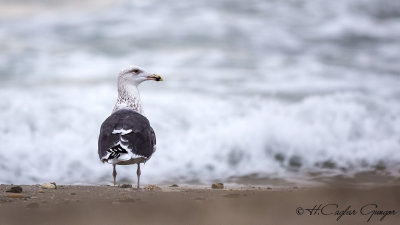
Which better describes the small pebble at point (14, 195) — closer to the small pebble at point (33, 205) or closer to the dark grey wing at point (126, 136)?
the small pebble at point (33, 205)

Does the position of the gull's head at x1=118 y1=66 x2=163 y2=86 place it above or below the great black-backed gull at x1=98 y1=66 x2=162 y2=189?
above

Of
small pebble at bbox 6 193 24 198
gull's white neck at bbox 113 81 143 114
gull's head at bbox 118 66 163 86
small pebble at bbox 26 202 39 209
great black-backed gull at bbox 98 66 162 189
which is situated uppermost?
gull's head at bbox 118 66 163 86

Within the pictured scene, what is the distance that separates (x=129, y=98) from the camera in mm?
12008

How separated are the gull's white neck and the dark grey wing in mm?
982

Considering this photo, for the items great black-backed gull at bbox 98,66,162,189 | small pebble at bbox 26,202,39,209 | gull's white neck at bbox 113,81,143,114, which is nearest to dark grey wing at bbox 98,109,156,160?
great black-backed gull at bbox 98,66,162,189

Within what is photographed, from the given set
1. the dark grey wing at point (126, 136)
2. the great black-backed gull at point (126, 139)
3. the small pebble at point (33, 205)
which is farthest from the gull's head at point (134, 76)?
the small pebble at point (33, 205)

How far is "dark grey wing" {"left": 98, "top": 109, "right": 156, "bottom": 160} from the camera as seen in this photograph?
10102mm

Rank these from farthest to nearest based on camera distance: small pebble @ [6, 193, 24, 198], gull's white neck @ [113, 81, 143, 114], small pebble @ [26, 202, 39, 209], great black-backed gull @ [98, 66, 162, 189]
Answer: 1. gull's white neck @ [113, 81, 143, 114]
2. great black-backed gull @ [98, 66, 162, 189]
3. small pebble @ [6, 193, 24, 198]
4. small pebble @ [26, 202, 39, 209]

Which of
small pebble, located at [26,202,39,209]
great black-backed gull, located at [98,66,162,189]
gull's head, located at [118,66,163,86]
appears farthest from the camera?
gull's head, located at [118,66,163,86]

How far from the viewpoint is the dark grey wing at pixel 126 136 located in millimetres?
10102

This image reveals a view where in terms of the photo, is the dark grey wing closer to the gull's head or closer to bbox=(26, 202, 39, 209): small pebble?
the gull's head

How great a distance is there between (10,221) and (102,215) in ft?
2.97

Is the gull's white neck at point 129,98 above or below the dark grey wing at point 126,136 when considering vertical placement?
above

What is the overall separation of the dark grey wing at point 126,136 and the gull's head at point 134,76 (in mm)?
1433
